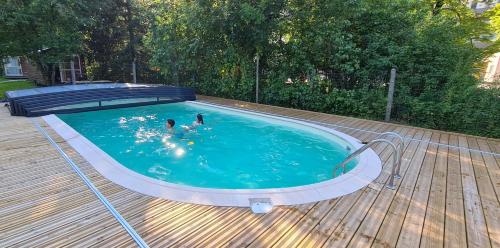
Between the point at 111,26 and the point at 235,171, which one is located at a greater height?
the point at 111,26

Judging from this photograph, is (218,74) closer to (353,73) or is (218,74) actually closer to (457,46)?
(353,73)

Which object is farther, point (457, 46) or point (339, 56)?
point (339, 56)

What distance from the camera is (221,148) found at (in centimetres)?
625

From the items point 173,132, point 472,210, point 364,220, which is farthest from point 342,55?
point 364,220

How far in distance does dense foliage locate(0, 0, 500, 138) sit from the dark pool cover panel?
6.27 feet

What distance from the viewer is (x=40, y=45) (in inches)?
392

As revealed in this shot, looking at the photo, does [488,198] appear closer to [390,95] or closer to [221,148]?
[390,95]

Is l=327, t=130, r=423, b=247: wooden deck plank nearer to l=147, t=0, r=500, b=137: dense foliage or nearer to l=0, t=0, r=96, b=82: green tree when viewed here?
l=147, t=0, r=500, b=137: dense foliage

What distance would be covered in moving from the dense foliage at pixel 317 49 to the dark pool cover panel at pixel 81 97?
6.27ft

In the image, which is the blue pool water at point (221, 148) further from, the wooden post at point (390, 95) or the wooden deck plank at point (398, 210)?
the wooden post at point (390, 95)

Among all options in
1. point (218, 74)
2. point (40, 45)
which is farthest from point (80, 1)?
point (218, 74)

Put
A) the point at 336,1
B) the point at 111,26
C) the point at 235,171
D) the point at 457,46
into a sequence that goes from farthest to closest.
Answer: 1. the point at 111,26
2. the point at 336,1
3. the point at 457,46
4. the point at 235,171

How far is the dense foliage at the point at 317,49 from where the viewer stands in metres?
6.85

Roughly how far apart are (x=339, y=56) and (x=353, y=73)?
2.28 feet
